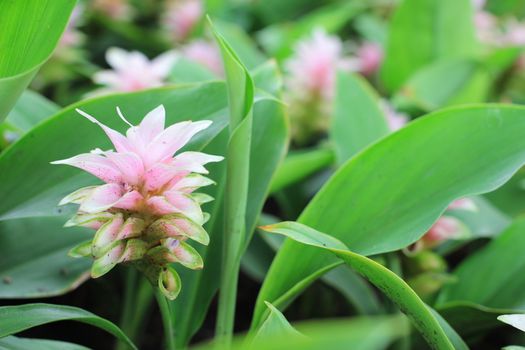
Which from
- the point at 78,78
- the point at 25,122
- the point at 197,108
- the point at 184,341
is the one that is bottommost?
the point at 78,78

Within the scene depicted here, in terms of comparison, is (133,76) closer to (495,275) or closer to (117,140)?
(117,140)

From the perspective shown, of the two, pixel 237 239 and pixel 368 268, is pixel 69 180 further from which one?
pixel 368 268

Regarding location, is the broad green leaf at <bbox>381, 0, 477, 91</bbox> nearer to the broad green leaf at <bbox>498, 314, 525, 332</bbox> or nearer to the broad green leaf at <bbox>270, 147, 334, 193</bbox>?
the broad green leaf at <bbox>270, 147, 334, 193</bbox>

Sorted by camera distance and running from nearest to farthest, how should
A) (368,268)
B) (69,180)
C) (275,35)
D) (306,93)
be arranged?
(368,268), (69,180), (306,93), (275,35)

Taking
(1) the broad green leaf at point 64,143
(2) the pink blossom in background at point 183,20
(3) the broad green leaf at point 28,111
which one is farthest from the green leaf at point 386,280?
(2) the pink blossom in background at point 183,20

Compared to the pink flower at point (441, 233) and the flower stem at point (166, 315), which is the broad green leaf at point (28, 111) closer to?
the flower stem at point (166, 315)

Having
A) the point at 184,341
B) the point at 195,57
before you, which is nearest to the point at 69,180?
the point at 184,341
